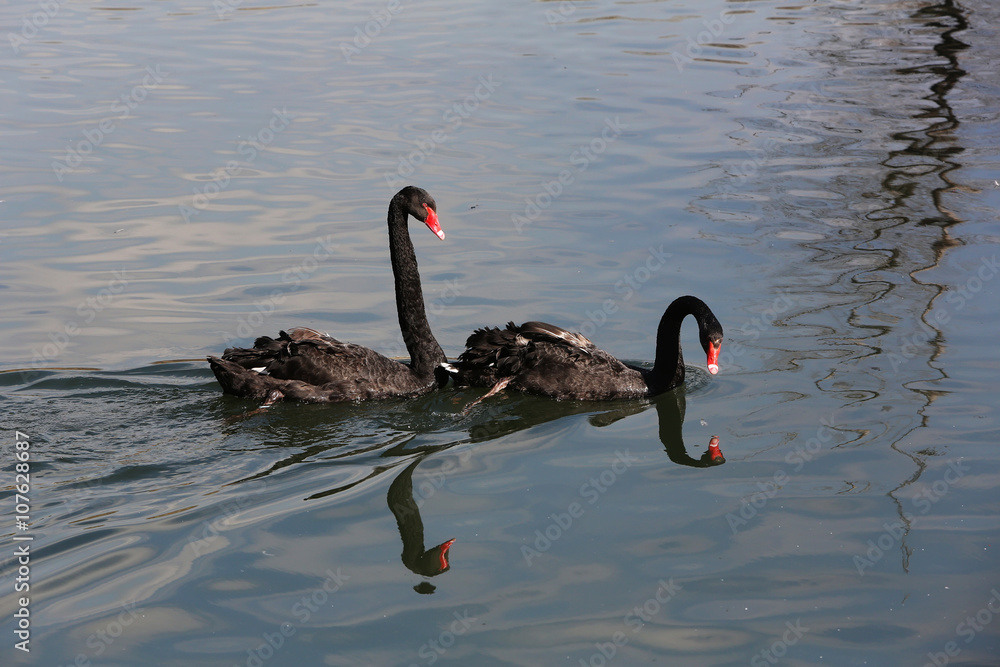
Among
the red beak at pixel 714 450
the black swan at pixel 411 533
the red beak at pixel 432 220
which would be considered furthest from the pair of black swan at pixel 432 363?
the black swan at pixel 411 533

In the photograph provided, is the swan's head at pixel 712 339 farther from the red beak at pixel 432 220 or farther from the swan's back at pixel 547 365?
the red beak at pixel 432 220

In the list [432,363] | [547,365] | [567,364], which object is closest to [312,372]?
[432,363]

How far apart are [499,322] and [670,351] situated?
171 centimetres

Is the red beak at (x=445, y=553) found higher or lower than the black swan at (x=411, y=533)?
lower

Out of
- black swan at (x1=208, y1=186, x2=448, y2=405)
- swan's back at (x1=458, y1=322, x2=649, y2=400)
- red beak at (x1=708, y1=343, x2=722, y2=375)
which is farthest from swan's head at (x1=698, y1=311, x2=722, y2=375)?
black swan at (x1=208, y1=186, x2=448, y2=405)

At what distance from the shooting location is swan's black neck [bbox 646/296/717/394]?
7.77 meters

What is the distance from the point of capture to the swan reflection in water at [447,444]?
5688mm

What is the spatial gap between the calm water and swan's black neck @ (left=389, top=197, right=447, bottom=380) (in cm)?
36

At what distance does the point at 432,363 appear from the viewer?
8078mm

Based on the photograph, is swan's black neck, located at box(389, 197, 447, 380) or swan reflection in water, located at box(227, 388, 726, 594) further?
swan's black neck, located at box(389, 197, 447, 380)

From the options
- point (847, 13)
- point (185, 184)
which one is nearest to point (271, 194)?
point (185, 184)

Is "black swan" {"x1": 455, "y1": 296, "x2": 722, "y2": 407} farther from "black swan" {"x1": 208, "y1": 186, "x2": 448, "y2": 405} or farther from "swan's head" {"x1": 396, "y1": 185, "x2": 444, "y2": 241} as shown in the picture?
"swan's head" {"x1": 396, "y1": 185, "x2": 444, "y2": 241}

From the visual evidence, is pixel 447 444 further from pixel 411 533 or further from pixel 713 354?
pixel 713 354

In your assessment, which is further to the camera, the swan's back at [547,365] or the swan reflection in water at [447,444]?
the swan's back at [547,365]
